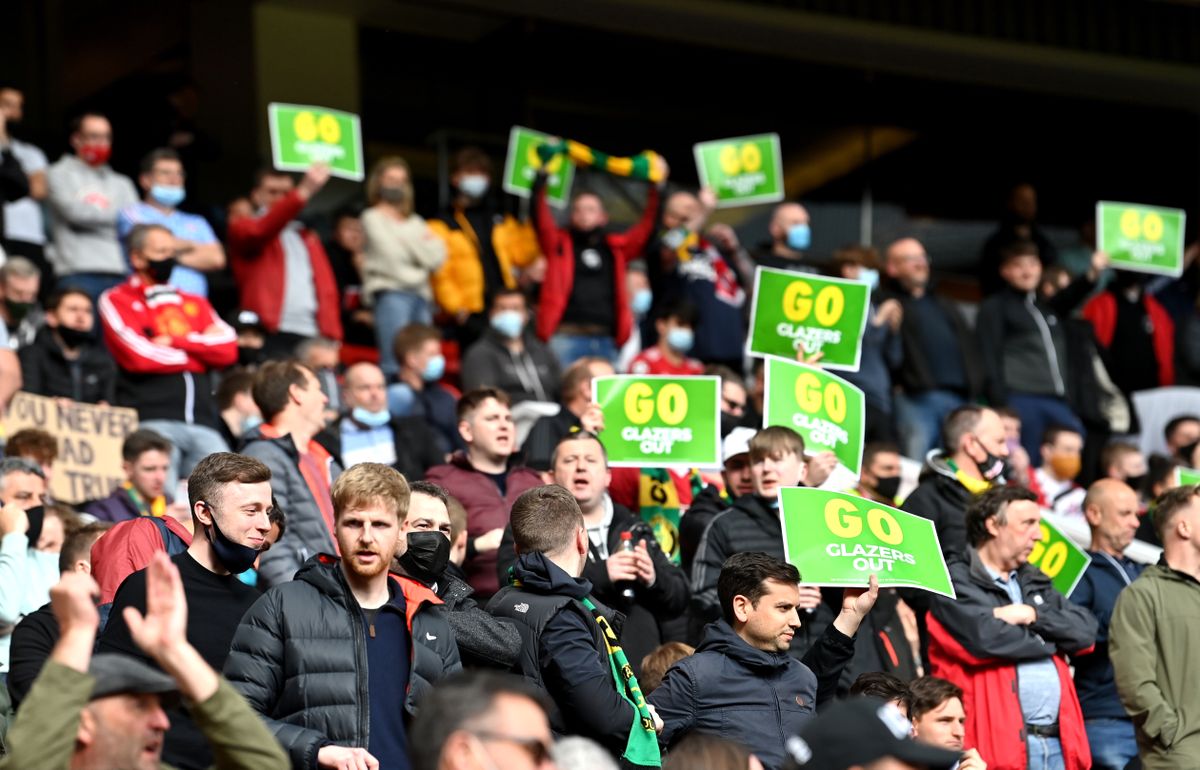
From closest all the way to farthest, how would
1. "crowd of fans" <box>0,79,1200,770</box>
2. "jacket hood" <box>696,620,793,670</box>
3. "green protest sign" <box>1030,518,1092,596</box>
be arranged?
1. "crowd of fans" <box>0,79,1200,770</box>
2. "jacket hood" <box>696,620,793,670</box>
3. "green protest sign" <box>1030,518,1092,596</box>

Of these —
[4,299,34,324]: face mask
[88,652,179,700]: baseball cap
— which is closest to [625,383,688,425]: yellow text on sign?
[4,299,34,324]: face mask

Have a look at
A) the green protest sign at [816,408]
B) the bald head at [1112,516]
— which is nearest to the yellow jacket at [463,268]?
the green protest sign at [816,408]

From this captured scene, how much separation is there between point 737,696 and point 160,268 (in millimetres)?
5592

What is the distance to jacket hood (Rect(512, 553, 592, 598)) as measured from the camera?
686 cm

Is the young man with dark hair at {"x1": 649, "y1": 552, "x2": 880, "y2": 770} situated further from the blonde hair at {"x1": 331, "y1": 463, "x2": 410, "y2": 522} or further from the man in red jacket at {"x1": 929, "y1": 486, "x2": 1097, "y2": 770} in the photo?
the blonde hair at {"x1": 331, "y1": 463, "x2": 410, "y2": 522}

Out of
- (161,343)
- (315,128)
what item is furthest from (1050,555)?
(315,128)

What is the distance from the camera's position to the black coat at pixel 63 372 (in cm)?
1126

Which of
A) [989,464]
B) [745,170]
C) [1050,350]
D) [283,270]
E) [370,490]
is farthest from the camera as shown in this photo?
[745,170]

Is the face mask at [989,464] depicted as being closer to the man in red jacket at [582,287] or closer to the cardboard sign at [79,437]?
the man in red jacket at [582,287]

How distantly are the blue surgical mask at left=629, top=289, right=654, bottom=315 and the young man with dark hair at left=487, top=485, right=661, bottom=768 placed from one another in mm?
7119

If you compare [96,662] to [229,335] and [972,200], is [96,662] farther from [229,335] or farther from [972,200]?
[972,200]

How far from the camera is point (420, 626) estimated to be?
249 inches

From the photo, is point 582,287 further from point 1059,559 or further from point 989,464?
point 1059,559

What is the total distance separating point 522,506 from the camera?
706 cm
